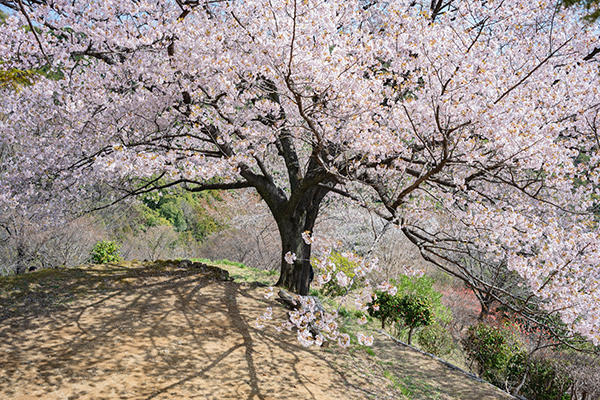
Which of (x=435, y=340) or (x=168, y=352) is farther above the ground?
(x=435, y=340)

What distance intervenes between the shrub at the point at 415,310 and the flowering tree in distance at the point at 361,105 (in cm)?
263

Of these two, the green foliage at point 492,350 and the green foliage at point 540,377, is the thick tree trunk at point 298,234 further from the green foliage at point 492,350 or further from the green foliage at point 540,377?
the green foliage at point 540,377

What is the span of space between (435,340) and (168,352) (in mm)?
6327

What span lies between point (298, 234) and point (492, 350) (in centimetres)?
428

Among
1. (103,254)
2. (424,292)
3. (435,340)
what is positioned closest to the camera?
(435,340)

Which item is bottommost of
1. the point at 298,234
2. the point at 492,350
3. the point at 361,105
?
the point at 492,350

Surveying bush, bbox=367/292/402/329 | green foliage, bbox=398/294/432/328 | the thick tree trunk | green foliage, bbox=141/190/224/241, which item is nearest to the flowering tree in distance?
the thick tree trunk

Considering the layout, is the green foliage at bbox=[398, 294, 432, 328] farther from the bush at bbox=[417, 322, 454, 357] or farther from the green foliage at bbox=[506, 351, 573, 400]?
the green foliage at bbox=[506, 351, 573, 400]

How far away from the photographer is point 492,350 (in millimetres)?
7371

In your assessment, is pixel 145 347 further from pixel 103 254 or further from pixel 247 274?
pixel 103 254

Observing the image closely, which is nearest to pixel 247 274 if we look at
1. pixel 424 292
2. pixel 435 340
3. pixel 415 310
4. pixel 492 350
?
pixel 415 310

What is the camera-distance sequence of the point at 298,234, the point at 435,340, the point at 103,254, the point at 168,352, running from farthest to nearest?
the point at 103,254 → the point at 435,340 → the point at 298,234 → the point at 168,352

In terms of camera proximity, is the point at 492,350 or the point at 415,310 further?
the point at 415,310

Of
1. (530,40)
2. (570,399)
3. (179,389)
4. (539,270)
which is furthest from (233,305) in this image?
(530,40)
